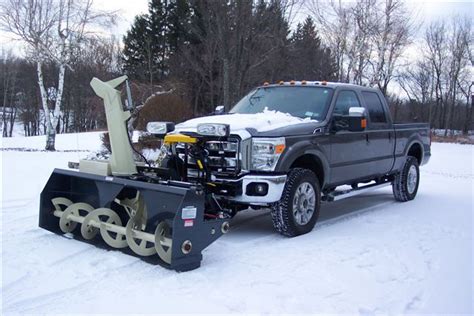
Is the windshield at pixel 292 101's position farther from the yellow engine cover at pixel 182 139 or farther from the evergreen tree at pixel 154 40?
the evergreen tree at pixel 154 40

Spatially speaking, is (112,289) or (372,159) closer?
(112,289)

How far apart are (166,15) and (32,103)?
91.2ft

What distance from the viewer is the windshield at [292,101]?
21.4 ft

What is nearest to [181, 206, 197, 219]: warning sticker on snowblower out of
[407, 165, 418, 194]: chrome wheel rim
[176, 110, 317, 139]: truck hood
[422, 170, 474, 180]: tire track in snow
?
[176, 110, 317, 139]: truck hood

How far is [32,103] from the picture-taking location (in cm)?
5472

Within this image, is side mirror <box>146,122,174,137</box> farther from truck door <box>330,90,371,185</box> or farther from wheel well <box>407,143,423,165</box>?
wheel well <box>407,143,423,165</box>

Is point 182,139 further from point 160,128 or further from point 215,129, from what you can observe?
point 160,128

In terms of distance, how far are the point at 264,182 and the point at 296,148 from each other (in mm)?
647

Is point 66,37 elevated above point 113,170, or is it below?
above

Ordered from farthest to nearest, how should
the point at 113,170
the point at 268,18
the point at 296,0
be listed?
the point at 296,0 < the point at 268,18 < the point at 113,170

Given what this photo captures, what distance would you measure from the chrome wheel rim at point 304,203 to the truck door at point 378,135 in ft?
5.81

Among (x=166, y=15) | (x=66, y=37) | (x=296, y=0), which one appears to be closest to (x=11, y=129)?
(x=166, y=15)

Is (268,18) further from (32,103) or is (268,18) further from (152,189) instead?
(32,103)

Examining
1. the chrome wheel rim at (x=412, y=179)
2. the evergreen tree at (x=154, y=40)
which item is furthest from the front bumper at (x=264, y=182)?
the evergreen tree at (x=154, y=40)
